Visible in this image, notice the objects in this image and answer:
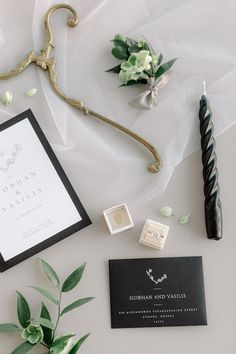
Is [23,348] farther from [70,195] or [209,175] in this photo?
[209,175]

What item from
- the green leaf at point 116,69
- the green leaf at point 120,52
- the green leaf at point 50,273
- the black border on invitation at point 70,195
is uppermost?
the green leaf at point 120,52

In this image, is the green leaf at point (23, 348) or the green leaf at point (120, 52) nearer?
the green leaf at point (23, 348)

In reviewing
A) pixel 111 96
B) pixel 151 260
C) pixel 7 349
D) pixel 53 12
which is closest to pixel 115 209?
pixel 151 260

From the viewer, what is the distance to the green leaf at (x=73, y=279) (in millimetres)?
948

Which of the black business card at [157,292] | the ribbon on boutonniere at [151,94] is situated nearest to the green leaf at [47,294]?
the black business card at [157,292]

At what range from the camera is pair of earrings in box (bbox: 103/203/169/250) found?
96 centimetres

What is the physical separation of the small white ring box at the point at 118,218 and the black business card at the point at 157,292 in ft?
0.22

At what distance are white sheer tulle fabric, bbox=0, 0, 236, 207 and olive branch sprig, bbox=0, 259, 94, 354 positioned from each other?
17cm

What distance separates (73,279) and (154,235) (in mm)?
181

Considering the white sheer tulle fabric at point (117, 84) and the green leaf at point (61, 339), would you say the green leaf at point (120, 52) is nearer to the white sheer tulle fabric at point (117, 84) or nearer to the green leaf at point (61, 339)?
the white sheer tulle fabric at point (117, 84)

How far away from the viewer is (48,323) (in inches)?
35.5

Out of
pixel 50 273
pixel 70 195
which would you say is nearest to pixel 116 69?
pixel 70 195

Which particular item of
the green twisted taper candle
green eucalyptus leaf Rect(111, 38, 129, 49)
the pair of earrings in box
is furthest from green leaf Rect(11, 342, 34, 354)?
green eucalyptus leaf Rect(111, 38, 129, 49)

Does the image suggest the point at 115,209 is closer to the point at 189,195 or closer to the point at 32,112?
the point at 189,195
